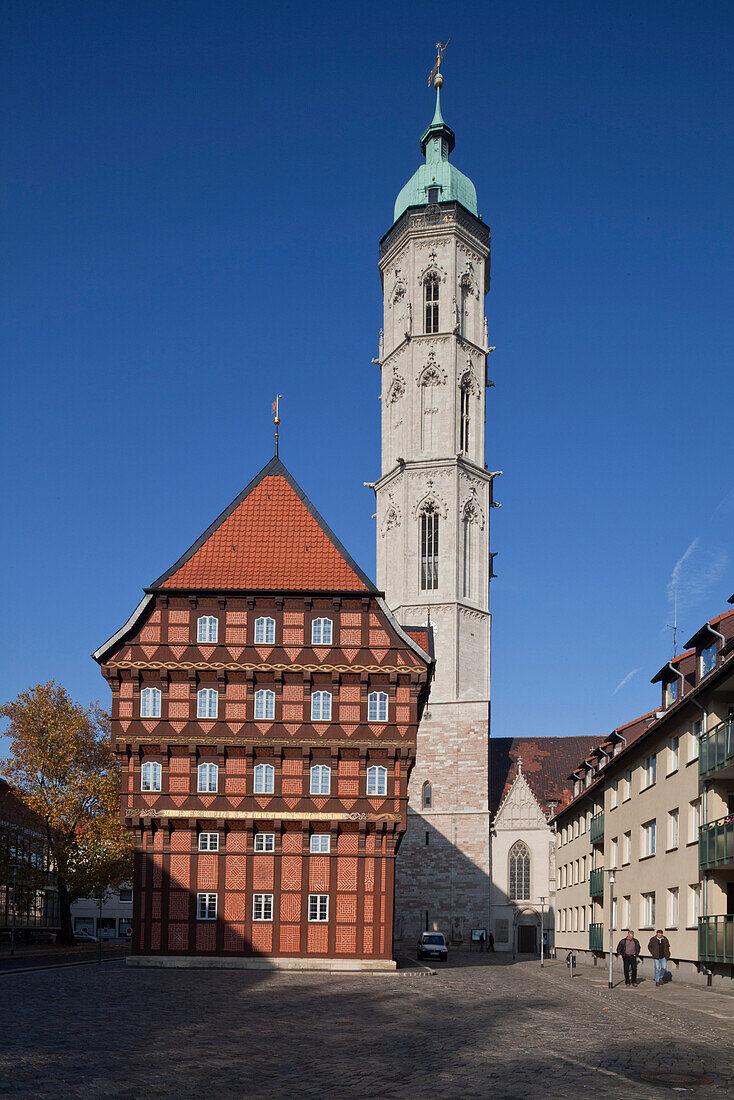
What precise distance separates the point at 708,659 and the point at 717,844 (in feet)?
16.9

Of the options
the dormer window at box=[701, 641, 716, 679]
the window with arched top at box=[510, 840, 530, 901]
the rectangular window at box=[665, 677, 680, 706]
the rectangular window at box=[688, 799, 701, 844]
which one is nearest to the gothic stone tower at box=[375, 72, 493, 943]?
the window with arched top at box=[510, 840, 530, 901]

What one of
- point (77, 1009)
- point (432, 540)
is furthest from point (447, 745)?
point (77, 1009)

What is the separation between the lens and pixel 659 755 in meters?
37.9

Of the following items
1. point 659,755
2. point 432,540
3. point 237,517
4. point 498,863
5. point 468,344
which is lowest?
point 498,863

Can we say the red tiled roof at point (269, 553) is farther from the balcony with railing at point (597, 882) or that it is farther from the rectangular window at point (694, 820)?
the balcony with railing at point (597, 882)

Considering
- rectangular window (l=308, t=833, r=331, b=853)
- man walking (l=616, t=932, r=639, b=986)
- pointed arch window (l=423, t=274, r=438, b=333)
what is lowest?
man walking (l=616, t=932, r=639, b=986)

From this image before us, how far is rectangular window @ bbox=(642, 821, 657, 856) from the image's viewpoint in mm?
39000

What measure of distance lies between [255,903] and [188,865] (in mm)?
2534

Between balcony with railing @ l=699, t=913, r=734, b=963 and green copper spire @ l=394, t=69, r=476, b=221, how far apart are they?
225 feet

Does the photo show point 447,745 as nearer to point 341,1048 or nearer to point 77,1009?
point 77,1009

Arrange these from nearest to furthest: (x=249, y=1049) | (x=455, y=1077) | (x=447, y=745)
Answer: (x=455, y=1077) < (x=249, y=1049) < (x=447, y=745)

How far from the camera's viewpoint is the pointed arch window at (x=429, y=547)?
270ft

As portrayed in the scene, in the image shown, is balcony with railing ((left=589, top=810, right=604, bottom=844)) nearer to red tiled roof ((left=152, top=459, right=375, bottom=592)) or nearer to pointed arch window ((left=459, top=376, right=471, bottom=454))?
red tiled roof ((left=152, top=459, right=375, bottom=592))

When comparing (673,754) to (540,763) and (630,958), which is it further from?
(540,763)
